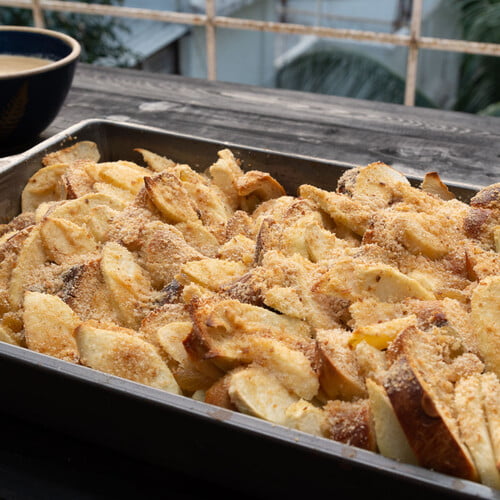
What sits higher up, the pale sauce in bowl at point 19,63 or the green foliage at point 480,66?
the pale sauce in bowl at point 19,63

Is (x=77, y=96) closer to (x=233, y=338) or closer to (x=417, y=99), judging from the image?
(x=233, y=338)

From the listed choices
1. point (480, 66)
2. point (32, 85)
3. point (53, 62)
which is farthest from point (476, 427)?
point (480, 66)

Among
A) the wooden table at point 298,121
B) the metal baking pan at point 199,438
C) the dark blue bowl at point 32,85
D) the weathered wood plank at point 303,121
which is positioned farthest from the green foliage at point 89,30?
the metal baking pan at point 199,438

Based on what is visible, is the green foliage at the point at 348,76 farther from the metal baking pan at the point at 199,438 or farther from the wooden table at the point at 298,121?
the metal baking pan at the point at 199,438

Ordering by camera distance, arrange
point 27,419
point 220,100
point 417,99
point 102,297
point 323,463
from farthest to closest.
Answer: point 417,99
point 220,100
point 102,297
point 27,419
point 323,463

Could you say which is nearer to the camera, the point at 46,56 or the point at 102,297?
the point at 102,297

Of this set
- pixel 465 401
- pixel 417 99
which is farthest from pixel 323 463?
pixel 417 99
